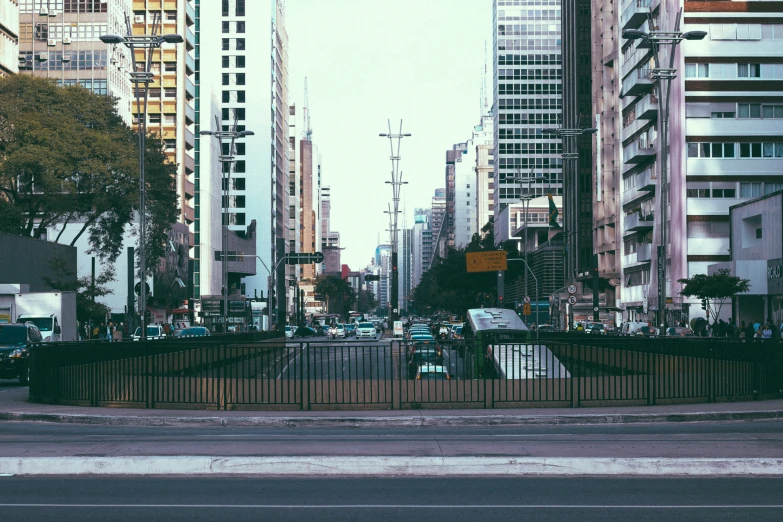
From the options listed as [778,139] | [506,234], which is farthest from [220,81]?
[778,139]

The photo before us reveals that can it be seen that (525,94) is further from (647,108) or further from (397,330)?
(397,330)

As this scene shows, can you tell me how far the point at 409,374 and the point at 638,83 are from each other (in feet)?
226

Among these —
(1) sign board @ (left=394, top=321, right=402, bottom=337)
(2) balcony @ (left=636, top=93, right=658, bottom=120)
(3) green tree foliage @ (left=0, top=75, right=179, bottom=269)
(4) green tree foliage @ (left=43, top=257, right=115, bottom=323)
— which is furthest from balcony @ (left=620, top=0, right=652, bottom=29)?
(4) green tree foliage @ (left=43, top=257, right=115, bottom=323)

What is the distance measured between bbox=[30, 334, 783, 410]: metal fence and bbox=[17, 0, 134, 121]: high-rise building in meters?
71.9

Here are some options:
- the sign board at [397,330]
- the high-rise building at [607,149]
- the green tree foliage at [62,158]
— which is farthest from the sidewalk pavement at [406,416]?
the high-rise building at [607,149]

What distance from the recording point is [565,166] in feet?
417

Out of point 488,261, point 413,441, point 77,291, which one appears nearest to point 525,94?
point 488,261

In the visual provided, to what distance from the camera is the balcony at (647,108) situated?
8169 cm

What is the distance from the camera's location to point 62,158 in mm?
59625

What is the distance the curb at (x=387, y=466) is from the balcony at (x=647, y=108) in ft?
235

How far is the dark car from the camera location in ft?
103
